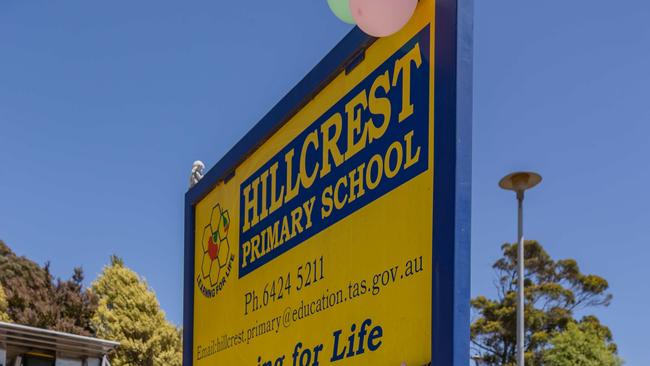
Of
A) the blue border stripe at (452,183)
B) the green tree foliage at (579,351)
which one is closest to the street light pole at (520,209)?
the blue border stripe at (452,183)

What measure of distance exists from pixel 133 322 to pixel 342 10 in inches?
1080

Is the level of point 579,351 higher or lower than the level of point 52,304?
lower

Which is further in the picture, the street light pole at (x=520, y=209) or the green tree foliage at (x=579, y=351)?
the green tree foliage at (x=579, y=351)

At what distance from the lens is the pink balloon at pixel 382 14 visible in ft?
11.1

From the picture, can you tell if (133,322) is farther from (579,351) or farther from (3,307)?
(579,351)

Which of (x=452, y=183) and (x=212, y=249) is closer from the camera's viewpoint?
(x=452, y=183)

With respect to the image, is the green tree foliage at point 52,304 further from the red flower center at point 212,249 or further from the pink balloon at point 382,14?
the pink balloon at point 382,14

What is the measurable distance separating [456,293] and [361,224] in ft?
2.78

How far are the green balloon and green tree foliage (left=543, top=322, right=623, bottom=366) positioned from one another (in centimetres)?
2567

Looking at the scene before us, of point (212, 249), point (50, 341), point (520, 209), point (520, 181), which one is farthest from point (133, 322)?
point (212, 249)

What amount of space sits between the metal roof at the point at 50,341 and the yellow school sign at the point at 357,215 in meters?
6.47

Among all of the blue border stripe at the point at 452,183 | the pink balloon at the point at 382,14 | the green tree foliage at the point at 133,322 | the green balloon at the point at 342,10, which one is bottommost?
the blue border stripe at the point at 452,183

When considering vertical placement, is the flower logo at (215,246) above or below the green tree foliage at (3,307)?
below

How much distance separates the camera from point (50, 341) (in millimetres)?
11492
